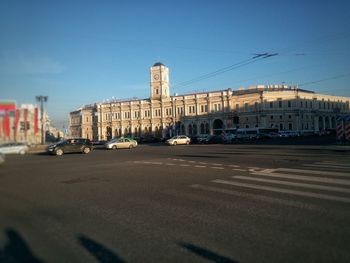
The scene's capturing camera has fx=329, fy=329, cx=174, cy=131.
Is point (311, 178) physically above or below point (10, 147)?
below

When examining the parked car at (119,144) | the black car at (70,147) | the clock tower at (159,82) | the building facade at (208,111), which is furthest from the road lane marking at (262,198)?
the clock tower at (159,82)

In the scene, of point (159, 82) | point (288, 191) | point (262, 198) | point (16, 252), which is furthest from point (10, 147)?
point (159, 82)

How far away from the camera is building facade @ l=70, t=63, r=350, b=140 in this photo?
336 feet

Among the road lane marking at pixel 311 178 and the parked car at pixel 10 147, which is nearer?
the road lane marking at pixel 311 178

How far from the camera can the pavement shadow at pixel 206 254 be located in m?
4.38

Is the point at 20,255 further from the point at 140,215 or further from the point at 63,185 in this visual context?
the point at 63,185

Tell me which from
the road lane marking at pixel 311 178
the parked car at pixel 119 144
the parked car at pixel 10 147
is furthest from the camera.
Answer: the parked car at pixel 119 144

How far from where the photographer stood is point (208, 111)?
109500mm

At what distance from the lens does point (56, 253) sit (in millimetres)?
4801

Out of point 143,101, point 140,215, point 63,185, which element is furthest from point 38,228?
point 143,101

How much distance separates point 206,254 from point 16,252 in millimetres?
2804

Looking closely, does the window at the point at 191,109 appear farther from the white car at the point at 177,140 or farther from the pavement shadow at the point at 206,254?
the pavement shadow at the point at 206,254

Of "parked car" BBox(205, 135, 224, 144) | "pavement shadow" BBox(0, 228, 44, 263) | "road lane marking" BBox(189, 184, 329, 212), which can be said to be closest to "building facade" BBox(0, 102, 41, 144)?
"pavement shadow" BBox(0, 228, 44, 263)

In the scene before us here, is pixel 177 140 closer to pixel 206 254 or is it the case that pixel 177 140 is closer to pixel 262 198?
pixel 262 198
